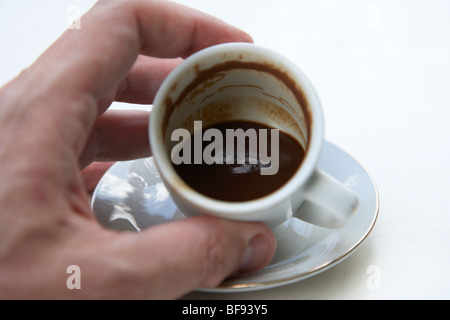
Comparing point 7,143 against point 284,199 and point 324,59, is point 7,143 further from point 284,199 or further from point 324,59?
point 324,59

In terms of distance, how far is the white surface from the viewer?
1.09 meters

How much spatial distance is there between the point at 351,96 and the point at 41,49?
3.63 ft

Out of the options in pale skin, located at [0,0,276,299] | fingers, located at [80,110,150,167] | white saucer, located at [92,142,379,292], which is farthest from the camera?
fingers, located at [80,110,150,167]

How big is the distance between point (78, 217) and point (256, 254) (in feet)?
1.11

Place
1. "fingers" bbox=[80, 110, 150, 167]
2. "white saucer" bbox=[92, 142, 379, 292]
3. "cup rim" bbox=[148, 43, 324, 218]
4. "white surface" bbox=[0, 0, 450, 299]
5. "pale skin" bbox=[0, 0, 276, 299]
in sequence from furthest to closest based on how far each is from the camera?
"fingers" bbox=[80, 110, 150, 167] → "white surface" bbox=[0, 0, 450, 299] → "white saucer" bbox=[92, 142, 379, 292] → "cup rim" bbox=[148, 43, 324, 218] → "pale skin" bbox=[0, 0, 276, 299]

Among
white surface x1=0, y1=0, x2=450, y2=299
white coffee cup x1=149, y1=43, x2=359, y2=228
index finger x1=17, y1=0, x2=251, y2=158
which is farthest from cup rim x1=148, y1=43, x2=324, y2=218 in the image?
white surface x1=0, y1=0, x2=450, y2=299

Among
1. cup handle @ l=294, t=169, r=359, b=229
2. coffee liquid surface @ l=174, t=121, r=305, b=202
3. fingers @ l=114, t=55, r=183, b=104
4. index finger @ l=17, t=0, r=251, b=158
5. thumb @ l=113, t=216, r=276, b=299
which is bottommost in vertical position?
thumb @ l=113, t=216, r=276, b=299

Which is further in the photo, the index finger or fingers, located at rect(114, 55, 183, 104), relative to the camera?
fingers, located at rect(114, 55, 183, 104)

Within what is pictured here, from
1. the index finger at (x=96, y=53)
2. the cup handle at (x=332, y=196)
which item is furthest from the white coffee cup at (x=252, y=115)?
the index finger at (x=96, y=53)

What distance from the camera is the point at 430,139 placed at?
1381 mm

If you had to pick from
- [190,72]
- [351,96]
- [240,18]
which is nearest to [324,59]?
[351,96]

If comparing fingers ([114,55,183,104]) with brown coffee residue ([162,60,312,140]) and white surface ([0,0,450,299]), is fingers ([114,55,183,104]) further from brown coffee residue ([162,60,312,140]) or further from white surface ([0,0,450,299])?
white surface ([0,0,450,299])

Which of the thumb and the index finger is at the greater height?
the index finger

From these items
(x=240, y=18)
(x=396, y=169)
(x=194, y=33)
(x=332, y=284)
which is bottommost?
(x=332, y=284)
